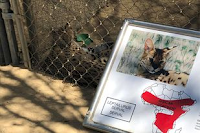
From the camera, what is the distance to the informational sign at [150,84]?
A: 1.42 m

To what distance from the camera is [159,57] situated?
5.07 feet

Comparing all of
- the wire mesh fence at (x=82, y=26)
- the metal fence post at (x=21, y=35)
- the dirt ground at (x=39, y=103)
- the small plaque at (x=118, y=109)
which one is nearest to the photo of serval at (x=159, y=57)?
the small plaque at (x=118, y=109)

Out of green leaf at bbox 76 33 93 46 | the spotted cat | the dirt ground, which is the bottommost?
the dirt ground

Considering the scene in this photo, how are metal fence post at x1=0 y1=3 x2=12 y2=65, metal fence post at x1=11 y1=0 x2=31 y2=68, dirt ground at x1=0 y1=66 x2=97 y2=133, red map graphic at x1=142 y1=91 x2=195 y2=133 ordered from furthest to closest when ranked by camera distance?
metal fence post at x1=0 y1=3 x2=12 y2=65 < metal fence post at x1=11 y1=0 x2=31 y2=68 < dirt ground at x1=0 y1=66 x2=97 y2=133 < red map graphic at x1=142 y1=91 x2=195 y2=133

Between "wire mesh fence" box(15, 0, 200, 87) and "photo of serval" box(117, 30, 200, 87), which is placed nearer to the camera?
"photo of serval" box(117, 30, 200, 87)

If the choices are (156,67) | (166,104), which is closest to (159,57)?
(156,67)

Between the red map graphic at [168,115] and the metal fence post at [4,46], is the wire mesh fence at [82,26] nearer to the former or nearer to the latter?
the metal fence post at [4,46]

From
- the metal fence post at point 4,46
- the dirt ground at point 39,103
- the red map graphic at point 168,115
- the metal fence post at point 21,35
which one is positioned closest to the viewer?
the red map graphic at point 168,115

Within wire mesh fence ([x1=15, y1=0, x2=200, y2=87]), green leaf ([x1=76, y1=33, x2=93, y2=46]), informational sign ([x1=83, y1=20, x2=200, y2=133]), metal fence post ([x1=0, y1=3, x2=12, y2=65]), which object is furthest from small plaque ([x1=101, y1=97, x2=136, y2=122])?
metal fence post ([x1=0, y1=3, x2=12, y2=65])

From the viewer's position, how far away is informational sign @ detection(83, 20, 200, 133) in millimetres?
1419

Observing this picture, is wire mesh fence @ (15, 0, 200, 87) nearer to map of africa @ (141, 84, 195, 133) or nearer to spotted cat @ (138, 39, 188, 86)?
spotted cat @ (138, 39, 188, 86)

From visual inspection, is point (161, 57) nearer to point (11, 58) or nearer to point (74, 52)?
point (74, 52)

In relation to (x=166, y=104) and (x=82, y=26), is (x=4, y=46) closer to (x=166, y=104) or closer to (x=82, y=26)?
(x=82, y=26)

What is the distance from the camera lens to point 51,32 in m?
2.21
